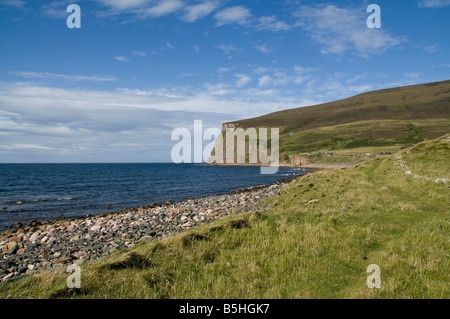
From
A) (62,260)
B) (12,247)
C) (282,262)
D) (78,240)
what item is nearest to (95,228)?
(78,240)

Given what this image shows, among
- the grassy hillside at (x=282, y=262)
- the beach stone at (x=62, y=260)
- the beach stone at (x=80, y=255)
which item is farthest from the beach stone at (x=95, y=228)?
the grassy hillside at (x=282, y=262)

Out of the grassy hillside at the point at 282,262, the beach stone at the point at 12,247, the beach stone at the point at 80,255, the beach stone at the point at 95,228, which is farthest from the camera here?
the beach stone at the point at 95,228

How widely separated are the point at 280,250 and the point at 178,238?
3.86 meters

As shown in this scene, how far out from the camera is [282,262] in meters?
8.10

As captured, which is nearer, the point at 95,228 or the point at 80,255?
the point at 80,255

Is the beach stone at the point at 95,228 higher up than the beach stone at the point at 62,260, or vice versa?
the beach stone at the point at 62,260

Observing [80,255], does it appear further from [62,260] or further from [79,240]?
[79,240]

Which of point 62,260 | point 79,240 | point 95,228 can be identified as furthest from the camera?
point 95,228

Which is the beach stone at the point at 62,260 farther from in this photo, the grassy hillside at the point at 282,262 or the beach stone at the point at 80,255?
the grassy hillside at the point at 282,262

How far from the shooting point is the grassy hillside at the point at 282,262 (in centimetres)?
665

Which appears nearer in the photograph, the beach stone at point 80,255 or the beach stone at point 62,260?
the beach stone at point 62,260

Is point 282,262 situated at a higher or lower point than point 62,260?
higher

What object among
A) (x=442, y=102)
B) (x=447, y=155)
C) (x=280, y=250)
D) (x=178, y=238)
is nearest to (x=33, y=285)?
(x=178, y=238)

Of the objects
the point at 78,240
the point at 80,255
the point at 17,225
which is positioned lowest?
the point at 17,225
